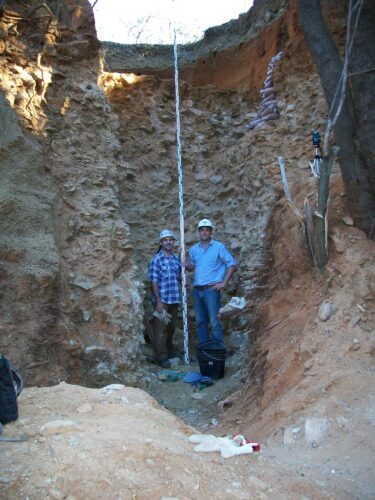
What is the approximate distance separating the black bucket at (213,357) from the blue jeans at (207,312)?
7.6 inches

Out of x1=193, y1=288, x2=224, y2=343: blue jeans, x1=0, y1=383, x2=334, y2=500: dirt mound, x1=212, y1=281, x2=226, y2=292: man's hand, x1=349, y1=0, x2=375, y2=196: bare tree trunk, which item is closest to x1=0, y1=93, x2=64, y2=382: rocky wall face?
x1=193, y1=288, x2=224, y2=343: blue jeans

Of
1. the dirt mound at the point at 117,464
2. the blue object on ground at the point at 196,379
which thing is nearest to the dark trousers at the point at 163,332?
the blue object on ground at the point at 196,379

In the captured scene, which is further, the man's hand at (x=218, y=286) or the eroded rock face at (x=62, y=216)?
the man's hand at (x=218, y=286)

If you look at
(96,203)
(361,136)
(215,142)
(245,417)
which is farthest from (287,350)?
(215,142)

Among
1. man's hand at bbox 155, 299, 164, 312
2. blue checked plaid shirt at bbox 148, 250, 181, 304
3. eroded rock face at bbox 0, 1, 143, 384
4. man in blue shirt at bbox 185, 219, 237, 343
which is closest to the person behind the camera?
eroded rock face at bbox 0, 1, 143, 384

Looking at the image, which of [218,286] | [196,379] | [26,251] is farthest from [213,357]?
[26,251]

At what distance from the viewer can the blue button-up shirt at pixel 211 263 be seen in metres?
6.44

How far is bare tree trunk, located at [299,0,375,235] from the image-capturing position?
4898mm

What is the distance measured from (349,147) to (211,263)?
230cm

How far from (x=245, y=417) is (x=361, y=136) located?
276 cm

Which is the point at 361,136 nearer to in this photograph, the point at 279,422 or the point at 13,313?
the point at 279,422

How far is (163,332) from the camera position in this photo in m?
6.84

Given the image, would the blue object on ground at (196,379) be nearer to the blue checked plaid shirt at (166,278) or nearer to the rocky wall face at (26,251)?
the blue checked plaid shirt at (166,278)

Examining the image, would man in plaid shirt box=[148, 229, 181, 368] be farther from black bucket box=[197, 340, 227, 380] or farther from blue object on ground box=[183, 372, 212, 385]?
black bucket box=[197, 340, 227, 380]
